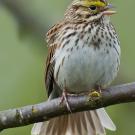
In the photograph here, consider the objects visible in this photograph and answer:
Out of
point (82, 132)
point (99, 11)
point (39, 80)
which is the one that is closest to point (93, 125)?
point (82, 132)

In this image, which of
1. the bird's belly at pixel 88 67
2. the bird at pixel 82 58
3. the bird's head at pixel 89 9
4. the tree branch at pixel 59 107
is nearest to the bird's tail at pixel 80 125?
the bird at pixel 82 58

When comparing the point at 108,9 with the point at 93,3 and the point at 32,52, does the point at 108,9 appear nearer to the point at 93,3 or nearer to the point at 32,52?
the point at 93,3

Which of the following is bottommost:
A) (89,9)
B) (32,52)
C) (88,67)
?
(88,67)

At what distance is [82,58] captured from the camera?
4367 millimetres

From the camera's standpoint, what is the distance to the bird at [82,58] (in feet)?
14.4

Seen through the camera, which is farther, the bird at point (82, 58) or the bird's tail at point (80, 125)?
the bird's tail at point (80, 125)

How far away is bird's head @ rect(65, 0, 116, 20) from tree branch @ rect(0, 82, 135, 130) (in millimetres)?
829

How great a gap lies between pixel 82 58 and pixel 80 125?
68 cm

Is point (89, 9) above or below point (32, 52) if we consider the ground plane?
above

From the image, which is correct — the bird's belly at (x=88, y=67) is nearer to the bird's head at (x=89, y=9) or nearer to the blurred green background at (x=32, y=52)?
the blurred green background at (x=32, y=52)

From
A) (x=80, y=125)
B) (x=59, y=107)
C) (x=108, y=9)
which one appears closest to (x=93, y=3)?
(x=108, y=9)

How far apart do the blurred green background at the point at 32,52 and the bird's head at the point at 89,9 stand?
12cm

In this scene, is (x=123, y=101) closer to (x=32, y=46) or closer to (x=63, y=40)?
(x=32, y=46)

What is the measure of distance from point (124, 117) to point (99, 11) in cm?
77
